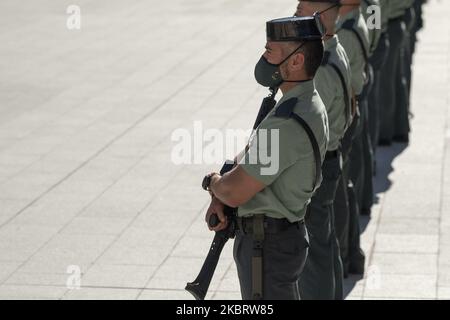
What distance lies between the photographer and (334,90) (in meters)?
7.75

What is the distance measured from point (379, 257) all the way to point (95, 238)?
2278mm

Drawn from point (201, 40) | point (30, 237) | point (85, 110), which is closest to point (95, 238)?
point (30, 237)

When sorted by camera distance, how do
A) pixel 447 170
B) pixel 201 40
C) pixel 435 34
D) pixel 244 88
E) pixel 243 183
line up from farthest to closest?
pixel 435 34, pixel 201 40, pixel 244 88, pixel 447 170, pixel 243 183

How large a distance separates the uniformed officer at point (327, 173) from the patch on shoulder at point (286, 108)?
146 cm

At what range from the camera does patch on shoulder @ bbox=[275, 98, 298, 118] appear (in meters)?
6.11

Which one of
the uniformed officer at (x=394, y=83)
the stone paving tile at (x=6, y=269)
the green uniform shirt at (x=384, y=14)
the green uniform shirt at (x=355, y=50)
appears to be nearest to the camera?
the stone paving tile at (x=6, y=269)

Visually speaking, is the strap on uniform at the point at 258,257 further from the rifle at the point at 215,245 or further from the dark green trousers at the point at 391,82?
the dark green trousers at the point at 391,82

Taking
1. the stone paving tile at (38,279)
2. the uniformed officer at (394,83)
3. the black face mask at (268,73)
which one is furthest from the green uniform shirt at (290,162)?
the uniformed officer at (394,83)

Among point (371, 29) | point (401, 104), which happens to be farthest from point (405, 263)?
point (401, 104)

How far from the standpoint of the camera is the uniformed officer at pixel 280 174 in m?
6.08

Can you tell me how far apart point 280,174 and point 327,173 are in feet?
5.61

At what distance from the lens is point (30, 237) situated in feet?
31.4

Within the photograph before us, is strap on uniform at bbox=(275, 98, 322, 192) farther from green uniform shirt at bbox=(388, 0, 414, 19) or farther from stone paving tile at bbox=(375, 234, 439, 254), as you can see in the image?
green uniform shirt at bbox=(388, 0, 414, 19)
